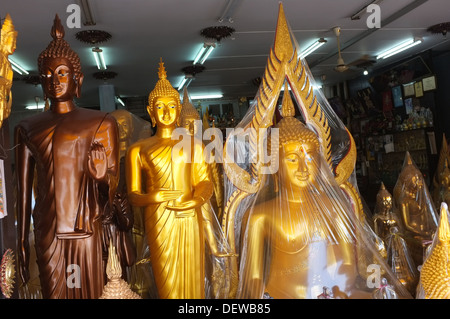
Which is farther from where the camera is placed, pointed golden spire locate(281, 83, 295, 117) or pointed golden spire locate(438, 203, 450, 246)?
pointed golden spire locate(281, 83, 295, 117)

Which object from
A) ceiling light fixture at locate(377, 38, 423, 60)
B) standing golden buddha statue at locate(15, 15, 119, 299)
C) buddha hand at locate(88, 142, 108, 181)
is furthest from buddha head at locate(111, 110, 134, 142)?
ceiling light fixture at locate(377, 38, 423, 60)

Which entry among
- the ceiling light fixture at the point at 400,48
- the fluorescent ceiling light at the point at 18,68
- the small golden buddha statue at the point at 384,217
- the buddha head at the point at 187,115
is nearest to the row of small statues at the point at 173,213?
the small golden buddha statue at the point at 384,217

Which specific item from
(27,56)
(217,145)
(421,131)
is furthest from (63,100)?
(421,131)

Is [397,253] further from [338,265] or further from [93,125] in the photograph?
[93,125]

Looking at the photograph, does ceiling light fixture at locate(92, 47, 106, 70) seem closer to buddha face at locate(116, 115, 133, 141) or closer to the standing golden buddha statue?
buddha face at locate(116, 115, 133, 141)

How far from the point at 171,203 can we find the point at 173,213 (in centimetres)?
5

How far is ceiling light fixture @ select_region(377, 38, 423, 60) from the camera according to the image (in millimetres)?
5784

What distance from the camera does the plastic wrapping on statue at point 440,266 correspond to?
1229 mm

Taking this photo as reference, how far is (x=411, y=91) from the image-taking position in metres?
6.82

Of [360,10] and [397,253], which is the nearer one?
[397,253]

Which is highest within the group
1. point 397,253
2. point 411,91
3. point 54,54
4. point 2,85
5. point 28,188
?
point 411,91

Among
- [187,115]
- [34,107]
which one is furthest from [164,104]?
[34,107]
